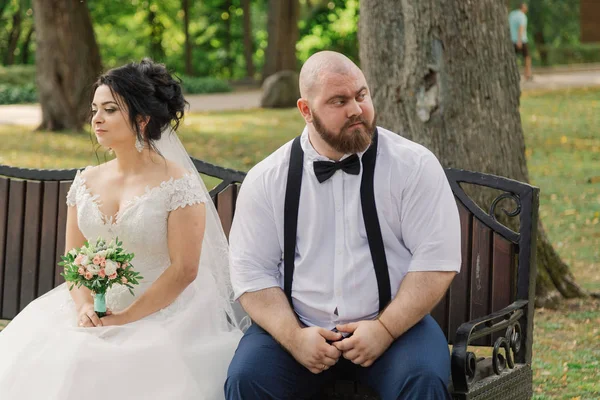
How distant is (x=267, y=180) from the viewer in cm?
381

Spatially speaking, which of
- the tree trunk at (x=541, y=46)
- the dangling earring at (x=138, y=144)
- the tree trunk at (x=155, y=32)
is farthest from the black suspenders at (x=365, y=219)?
the tree trunk at (x=155, y=32)


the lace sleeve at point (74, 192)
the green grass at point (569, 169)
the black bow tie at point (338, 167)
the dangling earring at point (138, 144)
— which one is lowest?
the green grass at point (569, 169)

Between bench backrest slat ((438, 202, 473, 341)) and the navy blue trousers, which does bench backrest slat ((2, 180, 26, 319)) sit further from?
bench backrest slat ((438, 202, 473, 341))

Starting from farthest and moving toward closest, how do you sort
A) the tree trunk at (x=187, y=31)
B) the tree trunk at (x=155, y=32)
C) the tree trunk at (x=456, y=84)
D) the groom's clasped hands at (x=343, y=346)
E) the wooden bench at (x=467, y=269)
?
the tree trunk at (x=155, y=32)
the tree trunk at (x=187, y=31)
the tree trunk at (x=456, y=84)
the wooden bench at (x=467, y=269)
the groom's clasped hands at (x=343, y=346)

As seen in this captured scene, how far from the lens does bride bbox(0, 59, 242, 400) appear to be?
12.2 ft

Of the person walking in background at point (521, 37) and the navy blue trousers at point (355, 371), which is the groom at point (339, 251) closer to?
the navy blue trousers at point (355, 371)

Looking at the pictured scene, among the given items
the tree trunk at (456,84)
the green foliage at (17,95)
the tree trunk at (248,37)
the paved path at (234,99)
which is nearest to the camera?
the tree trunk at (456,84)

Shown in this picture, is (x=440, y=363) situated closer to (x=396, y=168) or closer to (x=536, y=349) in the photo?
(x=396, y=168)

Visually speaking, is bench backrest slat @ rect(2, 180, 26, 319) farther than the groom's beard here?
Yes

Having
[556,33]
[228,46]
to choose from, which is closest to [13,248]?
[228,46]

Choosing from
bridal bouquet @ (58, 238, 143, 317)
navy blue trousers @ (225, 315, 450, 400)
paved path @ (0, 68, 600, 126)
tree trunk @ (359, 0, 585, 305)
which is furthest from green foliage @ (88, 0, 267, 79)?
navy blue trousers @ (225, 315, 450, 400)

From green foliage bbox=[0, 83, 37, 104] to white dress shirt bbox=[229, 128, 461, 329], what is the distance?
853 inches

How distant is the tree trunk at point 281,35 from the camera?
942 inches

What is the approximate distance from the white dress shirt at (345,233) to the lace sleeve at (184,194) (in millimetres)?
348
